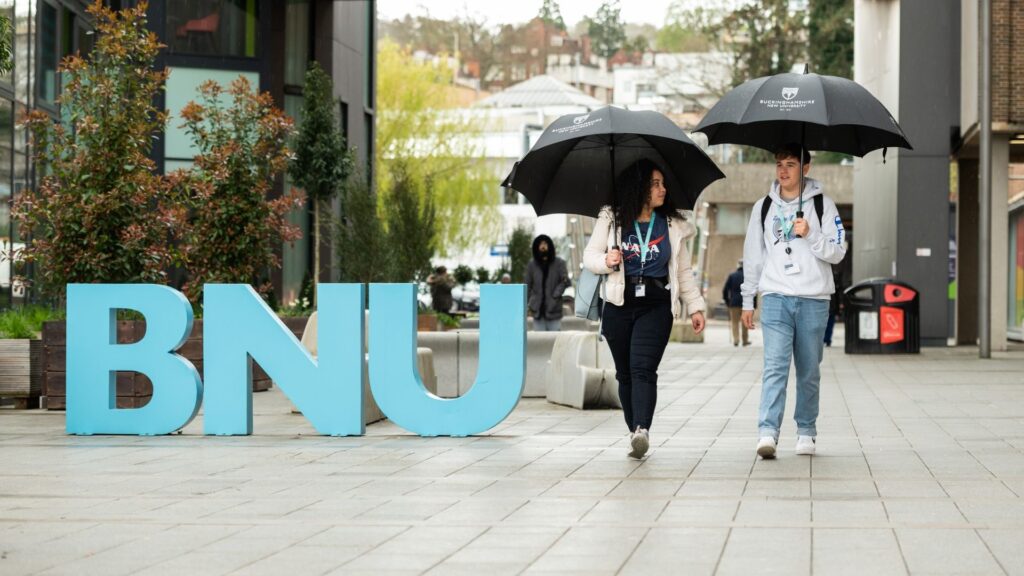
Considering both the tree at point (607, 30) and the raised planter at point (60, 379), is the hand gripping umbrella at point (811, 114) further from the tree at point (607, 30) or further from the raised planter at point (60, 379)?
the tree at point (607, 30)

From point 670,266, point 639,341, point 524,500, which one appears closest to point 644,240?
point 670,266

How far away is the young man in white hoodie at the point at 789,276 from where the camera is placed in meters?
9.30

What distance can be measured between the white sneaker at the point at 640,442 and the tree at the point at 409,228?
53.2ft

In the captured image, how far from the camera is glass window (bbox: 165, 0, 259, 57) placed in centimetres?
2711

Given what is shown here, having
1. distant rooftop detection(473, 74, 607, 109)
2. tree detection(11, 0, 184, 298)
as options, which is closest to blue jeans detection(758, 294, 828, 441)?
tree detection(11, 0, 184, 298)

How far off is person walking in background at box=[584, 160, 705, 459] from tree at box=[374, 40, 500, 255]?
40075mm

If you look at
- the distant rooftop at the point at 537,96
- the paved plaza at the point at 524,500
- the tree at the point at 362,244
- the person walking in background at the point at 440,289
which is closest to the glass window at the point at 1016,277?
the person walking in background at the point at 440,289

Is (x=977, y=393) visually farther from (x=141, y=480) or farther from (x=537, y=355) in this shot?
(x=141, y=480)

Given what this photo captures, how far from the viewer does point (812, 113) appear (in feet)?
30.5

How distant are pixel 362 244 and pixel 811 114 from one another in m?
15.3

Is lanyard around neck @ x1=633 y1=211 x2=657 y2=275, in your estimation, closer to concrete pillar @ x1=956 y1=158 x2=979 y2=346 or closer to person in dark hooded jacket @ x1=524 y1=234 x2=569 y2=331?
person in dark hooded jacket @ x1=524 y1=234 x2=569 y2=331

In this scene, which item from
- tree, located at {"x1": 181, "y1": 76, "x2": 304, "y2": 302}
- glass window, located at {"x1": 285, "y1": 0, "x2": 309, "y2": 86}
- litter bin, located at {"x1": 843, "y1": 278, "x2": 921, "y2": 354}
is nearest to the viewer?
tree, located at {"x1": 181, "y1": 76, "x2": 304, "y2": 302}

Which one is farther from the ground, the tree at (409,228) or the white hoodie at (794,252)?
the tree at (409,228)

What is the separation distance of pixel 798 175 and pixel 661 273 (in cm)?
105
